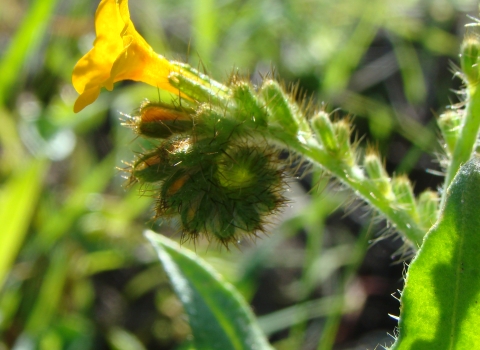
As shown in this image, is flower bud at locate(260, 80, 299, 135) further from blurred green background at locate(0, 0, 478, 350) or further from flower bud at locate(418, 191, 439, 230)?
blurred green background at locate(0, 0, 478, 350)

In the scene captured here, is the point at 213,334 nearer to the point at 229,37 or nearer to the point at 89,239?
the point at 89,239

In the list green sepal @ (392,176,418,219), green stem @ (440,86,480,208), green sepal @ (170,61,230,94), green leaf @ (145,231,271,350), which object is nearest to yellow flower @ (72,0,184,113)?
green sepal @ (170,61,230,94)

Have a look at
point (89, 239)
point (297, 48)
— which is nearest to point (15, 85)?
point (89, 239)

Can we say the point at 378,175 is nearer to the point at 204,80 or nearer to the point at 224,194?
the point at 224,194

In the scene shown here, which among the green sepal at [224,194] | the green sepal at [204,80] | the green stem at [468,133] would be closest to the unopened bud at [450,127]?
the green stem at [468,133]

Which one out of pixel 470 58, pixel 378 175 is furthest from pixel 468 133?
pixel 378 175

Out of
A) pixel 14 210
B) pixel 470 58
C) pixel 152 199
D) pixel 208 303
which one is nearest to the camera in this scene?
pixel 470 58
